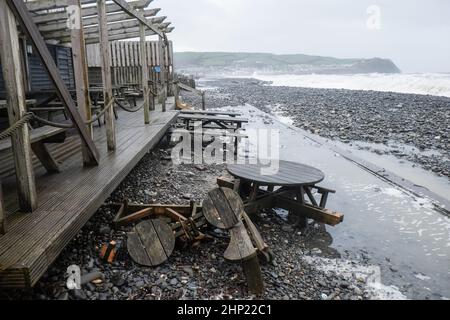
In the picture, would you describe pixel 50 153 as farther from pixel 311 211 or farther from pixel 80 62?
pixel 311 211

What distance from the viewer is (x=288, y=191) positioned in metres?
5.53

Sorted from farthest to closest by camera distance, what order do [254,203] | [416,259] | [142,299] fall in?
1. [254,203]
2. [416,259]
3. [142,299]

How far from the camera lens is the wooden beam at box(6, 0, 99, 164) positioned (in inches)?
109

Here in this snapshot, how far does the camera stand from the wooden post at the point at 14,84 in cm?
259

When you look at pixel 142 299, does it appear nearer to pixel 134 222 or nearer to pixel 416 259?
pixel 134 222

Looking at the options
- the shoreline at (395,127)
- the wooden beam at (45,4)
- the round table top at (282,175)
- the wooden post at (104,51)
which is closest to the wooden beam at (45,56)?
the wooden post at (104,51)

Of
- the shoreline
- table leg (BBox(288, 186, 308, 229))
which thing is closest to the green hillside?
the shoreline

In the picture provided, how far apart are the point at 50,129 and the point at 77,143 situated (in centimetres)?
224

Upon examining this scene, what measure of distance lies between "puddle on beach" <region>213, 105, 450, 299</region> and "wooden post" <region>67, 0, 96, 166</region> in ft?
11.7

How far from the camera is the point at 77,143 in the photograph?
613cm

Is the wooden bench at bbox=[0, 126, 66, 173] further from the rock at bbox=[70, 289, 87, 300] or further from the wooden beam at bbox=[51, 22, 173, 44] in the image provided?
the wooden beam at bbox=[51, 22, 173, 44]

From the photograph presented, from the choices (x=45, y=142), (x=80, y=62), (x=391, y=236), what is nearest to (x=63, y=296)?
(x=45, y=142)

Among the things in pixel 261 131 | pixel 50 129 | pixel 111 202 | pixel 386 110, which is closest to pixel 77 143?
pixel 111 202

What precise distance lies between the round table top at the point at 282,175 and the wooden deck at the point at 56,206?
1.76 m
